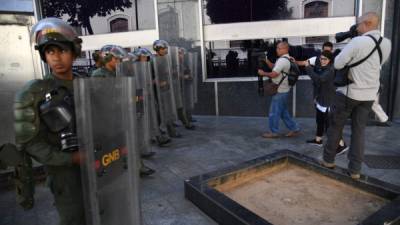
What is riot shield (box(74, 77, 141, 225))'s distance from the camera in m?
1.64

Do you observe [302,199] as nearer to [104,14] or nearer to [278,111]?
[278,111]

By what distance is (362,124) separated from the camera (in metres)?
3.68

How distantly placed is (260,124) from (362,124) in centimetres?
334

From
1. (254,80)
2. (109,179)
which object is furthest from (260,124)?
(109,179)

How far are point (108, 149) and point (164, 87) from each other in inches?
143

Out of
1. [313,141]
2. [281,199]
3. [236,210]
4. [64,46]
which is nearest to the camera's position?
[64,46]

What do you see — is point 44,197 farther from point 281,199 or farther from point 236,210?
point 281,199

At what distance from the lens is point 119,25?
27.9 ft

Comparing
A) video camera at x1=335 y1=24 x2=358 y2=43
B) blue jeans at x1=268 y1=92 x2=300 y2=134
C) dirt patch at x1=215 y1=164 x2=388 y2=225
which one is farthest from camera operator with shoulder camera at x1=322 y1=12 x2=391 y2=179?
blue jeans at x1=268 y1=92 x2=300 y2=134

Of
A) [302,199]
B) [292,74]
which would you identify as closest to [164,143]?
[292,74]

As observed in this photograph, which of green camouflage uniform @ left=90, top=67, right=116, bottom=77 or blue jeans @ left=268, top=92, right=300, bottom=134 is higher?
green camouflage uniform @ left=90, top=67, right=116, bottom=77

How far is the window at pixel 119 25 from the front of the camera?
8.41 m

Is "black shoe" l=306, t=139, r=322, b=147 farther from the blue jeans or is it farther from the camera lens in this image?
the camera lens

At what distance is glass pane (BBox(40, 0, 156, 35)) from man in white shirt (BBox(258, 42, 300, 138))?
3.76m
